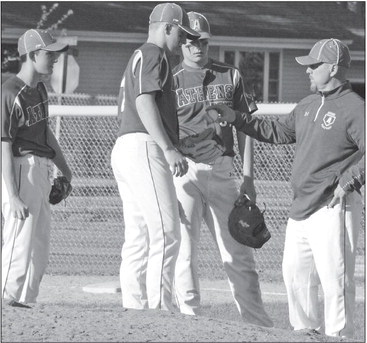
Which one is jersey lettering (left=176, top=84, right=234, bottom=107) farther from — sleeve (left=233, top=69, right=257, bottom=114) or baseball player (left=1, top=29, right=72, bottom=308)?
baseball player (left=1, top=29, right=72, bottom=308)

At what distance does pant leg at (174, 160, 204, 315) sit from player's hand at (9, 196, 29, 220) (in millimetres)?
1094

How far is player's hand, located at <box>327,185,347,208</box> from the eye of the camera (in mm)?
6418

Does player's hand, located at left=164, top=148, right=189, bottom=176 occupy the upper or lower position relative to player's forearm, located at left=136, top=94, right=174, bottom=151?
lower

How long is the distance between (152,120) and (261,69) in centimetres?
2538

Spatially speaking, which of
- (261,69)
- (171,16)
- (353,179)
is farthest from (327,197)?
(261,69)

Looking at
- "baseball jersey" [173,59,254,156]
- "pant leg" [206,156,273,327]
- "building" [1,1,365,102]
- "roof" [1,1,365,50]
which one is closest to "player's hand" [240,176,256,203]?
"pant leg" [206,156,273,327]

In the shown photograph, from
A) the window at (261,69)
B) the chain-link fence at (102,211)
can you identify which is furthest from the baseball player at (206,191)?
the window at (261,69)

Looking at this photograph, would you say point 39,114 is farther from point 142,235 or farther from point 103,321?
point 103,321

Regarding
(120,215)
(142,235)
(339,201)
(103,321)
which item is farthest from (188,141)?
(120,215)

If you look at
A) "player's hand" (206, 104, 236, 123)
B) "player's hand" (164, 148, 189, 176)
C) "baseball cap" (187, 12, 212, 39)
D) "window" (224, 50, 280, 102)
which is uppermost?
"baseball cap" (187, 12, 212, 39)

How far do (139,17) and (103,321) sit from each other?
25918 mm

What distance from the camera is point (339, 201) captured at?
648cm

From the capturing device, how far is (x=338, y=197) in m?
6.45

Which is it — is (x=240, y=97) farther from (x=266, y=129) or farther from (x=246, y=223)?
(x=246, y=223)
